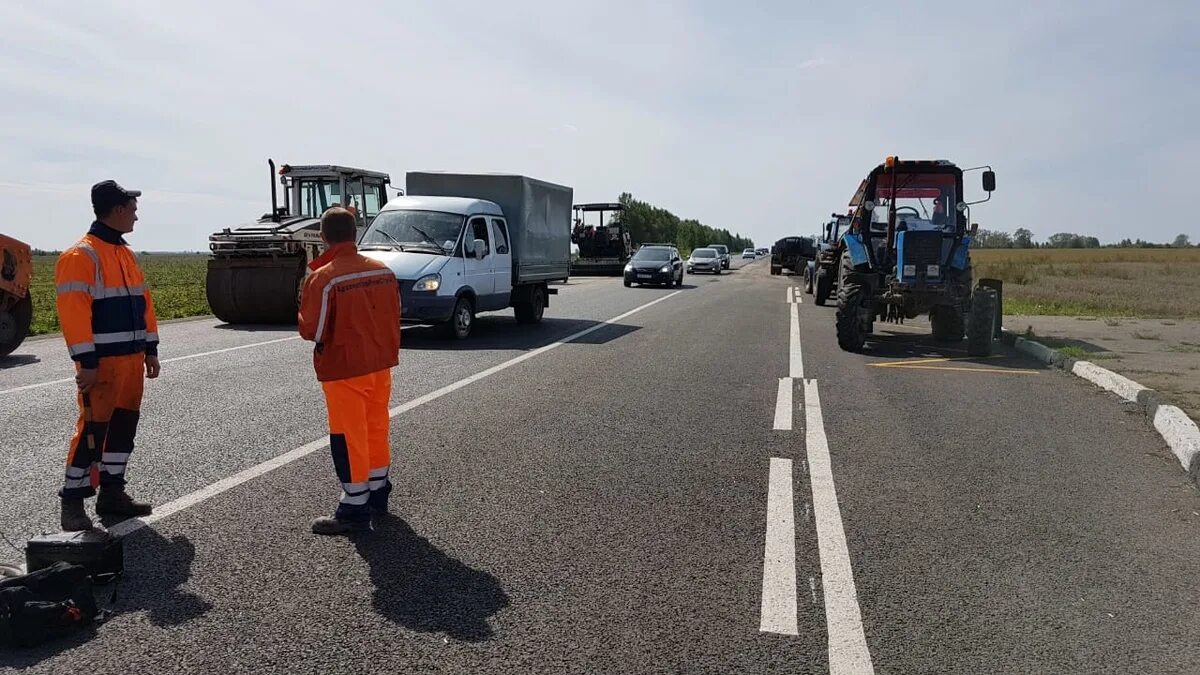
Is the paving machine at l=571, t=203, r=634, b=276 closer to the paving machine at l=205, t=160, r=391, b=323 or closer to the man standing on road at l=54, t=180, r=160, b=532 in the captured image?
the paving machine at l=205, t=160, r=391, b=323

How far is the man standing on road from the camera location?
4508 millimetres

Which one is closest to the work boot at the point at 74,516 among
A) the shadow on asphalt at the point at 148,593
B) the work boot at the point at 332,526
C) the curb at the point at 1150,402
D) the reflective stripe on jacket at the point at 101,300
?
the shadow on asphalt at the point at 148,593

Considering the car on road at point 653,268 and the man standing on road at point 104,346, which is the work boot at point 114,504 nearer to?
the man standing on road at point 104,346

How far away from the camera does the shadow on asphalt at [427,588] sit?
3.54 meters

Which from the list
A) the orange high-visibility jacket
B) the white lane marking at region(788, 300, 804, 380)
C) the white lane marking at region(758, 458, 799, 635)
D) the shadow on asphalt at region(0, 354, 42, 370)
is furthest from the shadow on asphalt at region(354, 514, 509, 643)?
the shadow on asphalt at region(0, 354, 42, 370)

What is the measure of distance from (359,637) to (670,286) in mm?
29115

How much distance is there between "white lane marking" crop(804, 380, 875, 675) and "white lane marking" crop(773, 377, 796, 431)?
772mm

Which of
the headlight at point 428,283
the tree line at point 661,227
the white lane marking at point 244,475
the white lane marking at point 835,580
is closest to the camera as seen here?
the white lane marking at point 835,580

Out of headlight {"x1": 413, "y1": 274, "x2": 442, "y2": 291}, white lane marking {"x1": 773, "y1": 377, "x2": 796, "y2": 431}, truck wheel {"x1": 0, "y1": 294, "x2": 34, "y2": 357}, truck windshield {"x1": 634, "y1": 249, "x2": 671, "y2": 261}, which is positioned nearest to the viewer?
white lane marking {"x1": 773, "y1": 377, "x2": 796, "y2": 431}

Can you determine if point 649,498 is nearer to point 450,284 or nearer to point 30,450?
point 30,450

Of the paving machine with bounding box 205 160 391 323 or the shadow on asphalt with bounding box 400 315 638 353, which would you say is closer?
the shadow on asphalt with bounding box 400 315 638 353

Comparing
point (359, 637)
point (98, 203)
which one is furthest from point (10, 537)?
point (359, 637)

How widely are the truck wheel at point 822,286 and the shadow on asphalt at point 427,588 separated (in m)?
19.4

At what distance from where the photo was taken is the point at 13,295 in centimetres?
1166
